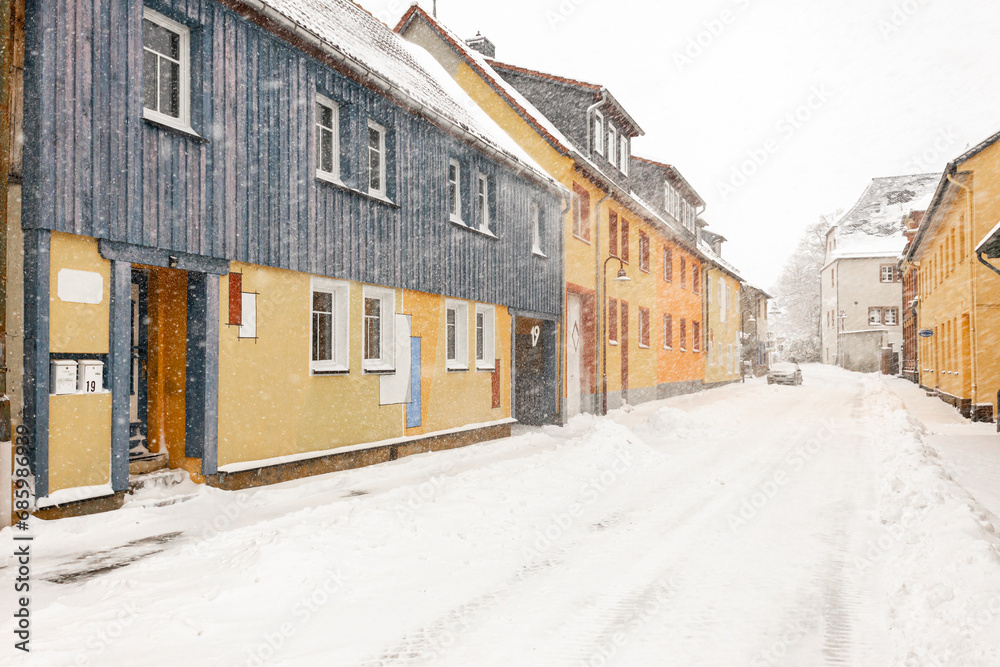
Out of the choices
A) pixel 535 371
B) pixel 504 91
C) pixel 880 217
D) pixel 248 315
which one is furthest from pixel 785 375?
pixel 248 315

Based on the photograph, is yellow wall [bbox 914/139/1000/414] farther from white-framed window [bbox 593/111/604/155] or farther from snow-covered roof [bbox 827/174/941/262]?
snow-covered roof [bbox 827/174/941/262]

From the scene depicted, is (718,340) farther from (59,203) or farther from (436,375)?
(59,203)

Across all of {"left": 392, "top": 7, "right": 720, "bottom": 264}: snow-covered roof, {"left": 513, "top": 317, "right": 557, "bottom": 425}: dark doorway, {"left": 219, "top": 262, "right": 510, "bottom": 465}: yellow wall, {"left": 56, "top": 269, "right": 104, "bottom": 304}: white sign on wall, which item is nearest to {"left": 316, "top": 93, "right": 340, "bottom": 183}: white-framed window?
{"left": 219, "top": 262, "right": 510, "bottom": 465}: yellow wall

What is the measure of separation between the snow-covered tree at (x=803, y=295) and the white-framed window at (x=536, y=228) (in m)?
58.4

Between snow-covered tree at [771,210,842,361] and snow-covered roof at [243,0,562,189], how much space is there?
5967 cm

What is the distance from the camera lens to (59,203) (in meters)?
5.75

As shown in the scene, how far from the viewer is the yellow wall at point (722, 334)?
3366cm

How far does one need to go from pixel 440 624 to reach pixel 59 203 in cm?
472

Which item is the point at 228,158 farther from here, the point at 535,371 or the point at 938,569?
the point at 535,371

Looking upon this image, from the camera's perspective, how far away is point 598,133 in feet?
63.3

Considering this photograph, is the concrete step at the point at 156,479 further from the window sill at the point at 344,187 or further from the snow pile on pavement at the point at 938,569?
the snow pile on pavement at the point at 938,569

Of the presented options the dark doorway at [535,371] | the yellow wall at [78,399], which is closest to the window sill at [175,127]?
the yellow wall at [78,399]

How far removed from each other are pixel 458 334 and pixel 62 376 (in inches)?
290

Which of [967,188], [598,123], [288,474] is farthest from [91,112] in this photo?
[967,188]
